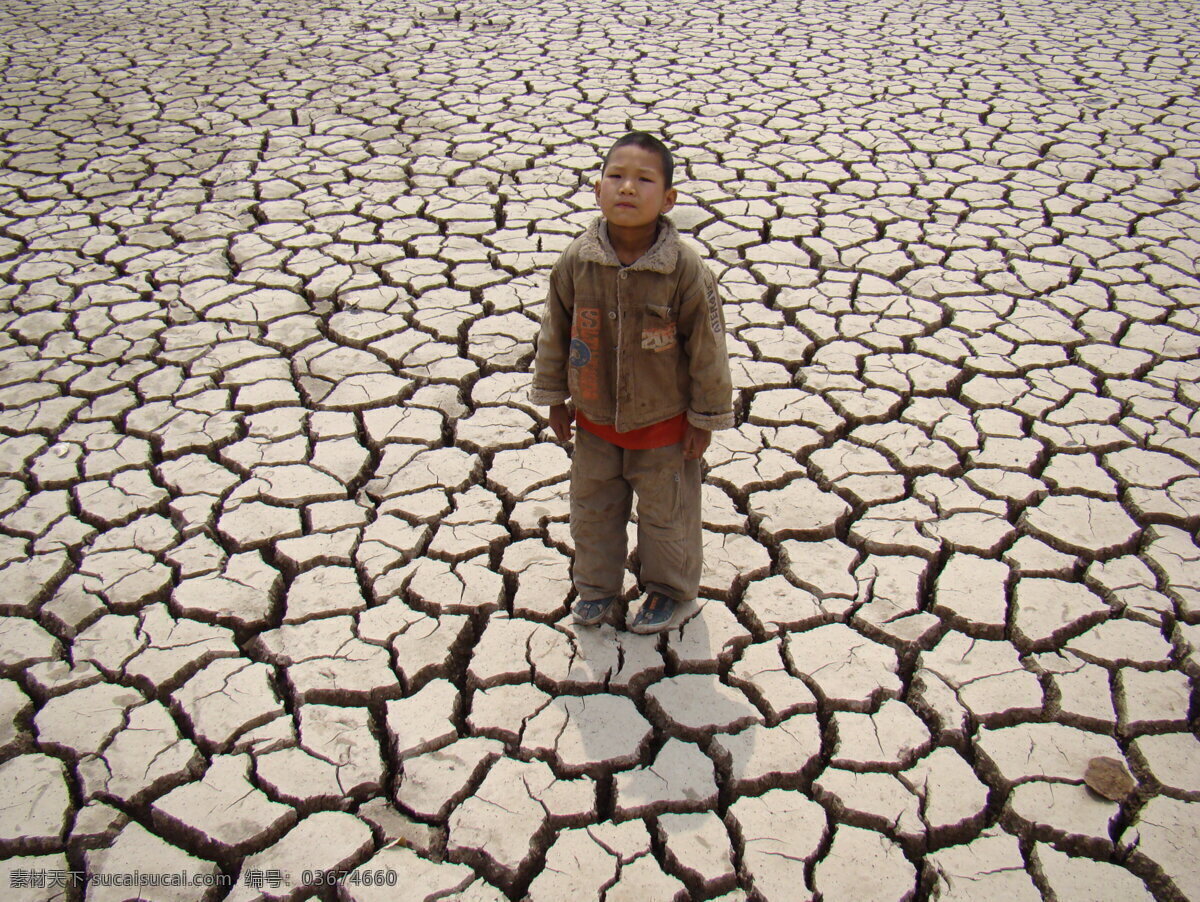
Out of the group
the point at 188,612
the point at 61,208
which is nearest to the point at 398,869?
the point at 188,612

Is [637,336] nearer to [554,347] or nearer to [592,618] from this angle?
[554,347]

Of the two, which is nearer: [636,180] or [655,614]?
[636,180]

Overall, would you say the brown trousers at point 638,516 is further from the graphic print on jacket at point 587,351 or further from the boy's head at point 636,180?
the boy's head at point 636,180

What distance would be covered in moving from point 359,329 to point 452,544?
51.5 inches

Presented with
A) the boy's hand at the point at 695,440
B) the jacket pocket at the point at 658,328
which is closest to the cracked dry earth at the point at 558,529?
the boy's hand at the point at 695,440

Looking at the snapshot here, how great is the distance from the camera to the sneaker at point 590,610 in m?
2.17

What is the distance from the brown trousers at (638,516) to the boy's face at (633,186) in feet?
1.67

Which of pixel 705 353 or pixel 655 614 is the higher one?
pixel 705 353

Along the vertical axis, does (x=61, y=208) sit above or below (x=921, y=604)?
above

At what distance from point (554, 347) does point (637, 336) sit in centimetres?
20

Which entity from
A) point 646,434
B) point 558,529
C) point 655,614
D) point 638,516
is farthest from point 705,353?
point 558,529

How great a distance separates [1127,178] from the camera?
185 inches

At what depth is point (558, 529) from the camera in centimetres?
250

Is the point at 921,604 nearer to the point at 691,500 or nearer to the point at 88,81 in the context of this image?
the point at 691,500
